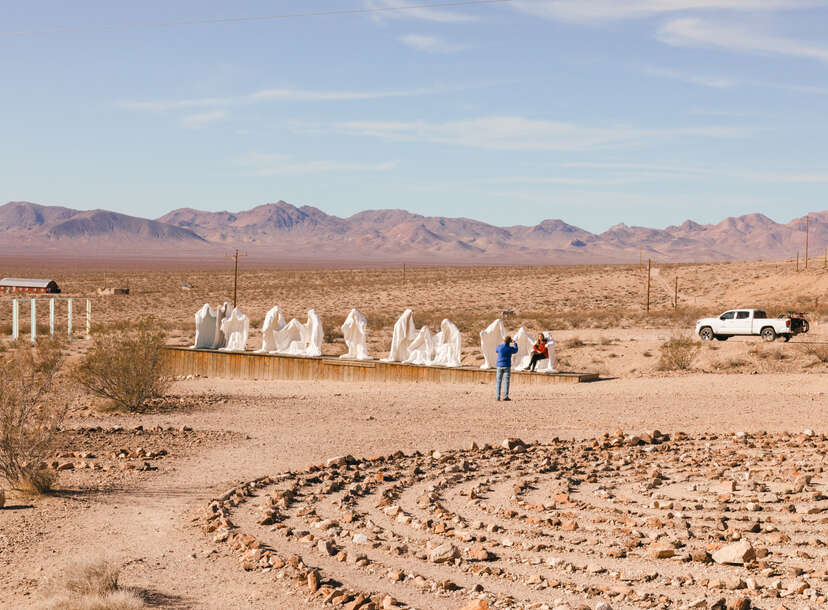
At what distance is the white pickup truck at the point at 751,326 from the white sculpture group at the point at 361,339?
36.2 feet

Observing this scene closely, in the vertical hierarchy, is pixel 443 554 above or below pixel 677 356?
below

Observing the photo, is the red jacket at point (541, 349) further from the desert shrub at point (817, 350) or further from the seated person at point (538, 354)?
the desert shrub at point (817, 350)

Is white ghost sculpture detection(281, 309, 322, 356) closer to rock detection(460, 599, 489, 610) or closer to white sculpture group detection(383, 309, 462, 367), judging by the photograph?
white sculpture group detection(383, 309, 462, 367)

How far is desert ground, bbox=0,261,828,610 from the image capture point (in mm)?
7875

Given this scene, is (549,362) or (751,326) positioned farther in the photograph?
(751,326)

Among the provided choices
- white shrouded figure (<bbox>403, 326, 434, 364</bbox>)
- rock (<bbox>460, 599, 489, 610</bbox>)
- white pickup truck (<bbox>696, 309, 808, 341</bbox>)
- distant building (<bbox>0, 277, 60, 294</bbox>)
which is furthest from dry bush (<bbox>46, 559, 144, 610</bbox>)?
distant building (<bbox>0, 277, 60, 294</bbox>)

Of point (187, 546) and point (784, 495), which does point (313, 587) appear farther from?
point (784, 495)

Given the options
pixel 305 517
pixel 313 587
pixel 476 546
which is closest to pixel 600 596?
pixel 476 546

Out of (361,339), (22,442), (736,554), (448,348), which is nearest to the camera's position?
(736,554)

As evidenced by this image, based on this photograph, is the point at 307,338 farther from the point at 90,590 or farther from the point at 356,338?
the point at 90,590

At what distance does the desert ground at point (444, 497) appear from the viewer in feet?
25.8

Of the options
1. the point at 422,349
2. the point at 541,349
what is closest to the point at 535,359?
the point at 541,349

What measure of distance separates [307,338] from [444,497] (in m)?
16.9

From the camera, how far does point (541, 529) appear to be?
9.51m
